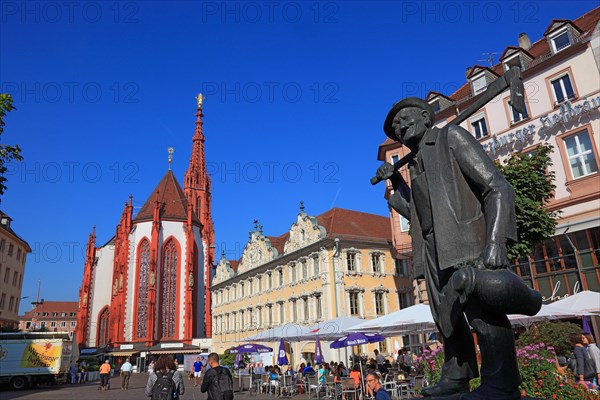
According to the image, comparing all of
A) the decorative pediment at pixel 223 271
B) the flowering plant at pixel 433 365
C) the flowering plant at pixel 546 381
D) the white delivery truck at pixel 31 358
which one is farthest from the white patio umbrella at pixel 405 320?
the decorative pediment at pixel 223 271

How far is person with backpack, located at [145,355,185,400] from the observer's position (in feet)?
21.8

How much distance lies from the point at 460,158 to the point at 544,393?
5007 mm

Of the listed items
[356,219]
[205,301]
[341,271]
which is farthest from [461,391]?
[205,301]

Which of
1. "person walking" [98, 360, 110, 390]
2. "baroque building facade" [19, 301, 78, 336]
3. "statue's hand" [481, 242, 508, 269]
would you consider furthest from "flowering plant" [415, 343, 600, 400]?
"baroque building facade" [19, 301, 78, 336]

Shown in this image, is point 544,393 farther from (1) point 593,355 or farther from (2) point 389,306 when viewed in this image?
(2) point 389,306

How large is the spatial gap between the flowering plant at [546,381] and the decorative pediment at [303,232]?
25.2 m

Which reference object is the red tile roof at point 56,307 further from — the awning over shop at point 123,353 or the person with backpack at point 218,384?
the person with backpack at point 218,384

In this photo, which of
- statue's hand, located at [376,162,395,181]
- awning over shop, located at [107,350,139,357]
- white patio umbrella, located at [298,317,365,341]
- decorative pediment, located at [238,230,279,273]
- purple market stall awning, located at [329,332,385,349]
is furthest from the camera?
awning over shop, located at [107,350,139,357]

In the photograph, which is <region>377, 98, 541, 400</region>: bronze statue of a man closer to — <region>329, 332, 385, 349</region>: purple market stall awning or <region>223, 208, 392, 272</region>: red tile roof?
<region>329, 332, 385, 349</region>: purple market stall awning

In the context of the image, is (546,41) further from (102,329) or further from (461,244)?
(102,329)

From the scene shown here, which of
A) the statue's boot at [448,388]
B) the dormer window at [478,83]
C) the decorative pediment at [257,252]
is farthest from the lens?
the decorative pediment at [257,252]

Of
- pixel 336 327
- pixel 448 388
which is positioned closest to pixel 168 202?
pixel 336 327

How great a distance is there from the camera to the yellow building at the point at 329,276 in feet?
99.3

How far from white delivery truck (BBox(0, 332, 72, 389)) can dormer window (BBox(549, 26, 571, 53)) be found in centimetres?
3233
